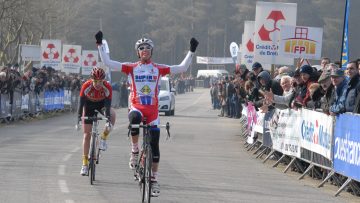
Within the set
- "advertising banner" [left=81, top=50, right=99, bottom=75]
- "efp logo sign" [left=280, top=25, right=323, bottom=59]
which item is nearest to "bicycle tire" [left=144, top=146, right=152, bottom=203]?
"efp logo sign" [left=280, top=25, right=323, bottom=59]

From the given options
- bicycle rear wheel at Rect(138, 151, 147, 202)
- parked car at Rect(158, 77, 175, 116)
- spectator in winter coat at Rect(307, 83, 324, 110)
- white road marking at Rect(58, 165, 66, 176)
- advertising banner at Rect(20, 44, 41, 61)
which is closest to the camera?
bicycle rear wheel at Rect(138, 151, 147, 202)

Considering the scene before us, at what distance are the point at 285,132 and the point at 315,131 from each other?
2.55m

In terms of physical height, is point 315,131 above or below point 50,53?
below

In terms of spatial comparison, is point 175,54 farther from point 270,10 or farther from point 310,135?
point 310,135

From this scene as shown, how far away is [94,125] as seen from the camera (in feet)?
50.3

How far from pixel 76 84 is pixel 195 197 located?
37.3 m

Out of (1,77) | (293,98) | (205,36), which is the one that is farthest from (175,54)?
(293,98)

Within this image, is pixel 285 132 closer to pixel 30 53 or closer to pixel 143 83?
pixel 143 83

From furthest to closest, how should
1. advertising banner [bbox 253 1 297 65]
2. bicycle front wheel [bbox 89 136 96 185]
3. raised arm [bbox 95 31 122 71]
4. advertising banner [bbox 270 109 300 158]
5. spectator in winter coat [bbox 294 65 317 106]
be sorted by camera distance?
advertising banner [bbox 253 1 297 65] < advertising banner [bbox 270 109 300 158] < spectator in winter coat [bbox 294 65 317 106] < bicycle front wheel [bbox 89 136 96 185] < raised arm [bbox 95 31 122 71]

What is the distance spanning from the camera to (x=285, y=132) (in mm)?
19500

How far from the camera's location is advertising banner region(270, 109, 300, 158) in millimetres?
18562

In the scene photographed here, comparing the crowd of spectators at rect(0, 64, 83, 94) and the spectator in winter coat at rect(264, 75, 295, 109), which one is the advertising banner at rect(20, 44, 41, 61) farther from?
the spectator in winter coat at rect(264, 75, 295, 109)

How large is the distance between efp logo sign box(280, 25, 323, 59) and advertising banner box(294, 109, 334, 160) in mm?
9494

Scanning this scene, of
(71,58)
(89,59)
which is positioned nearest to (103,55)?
(71,58)
